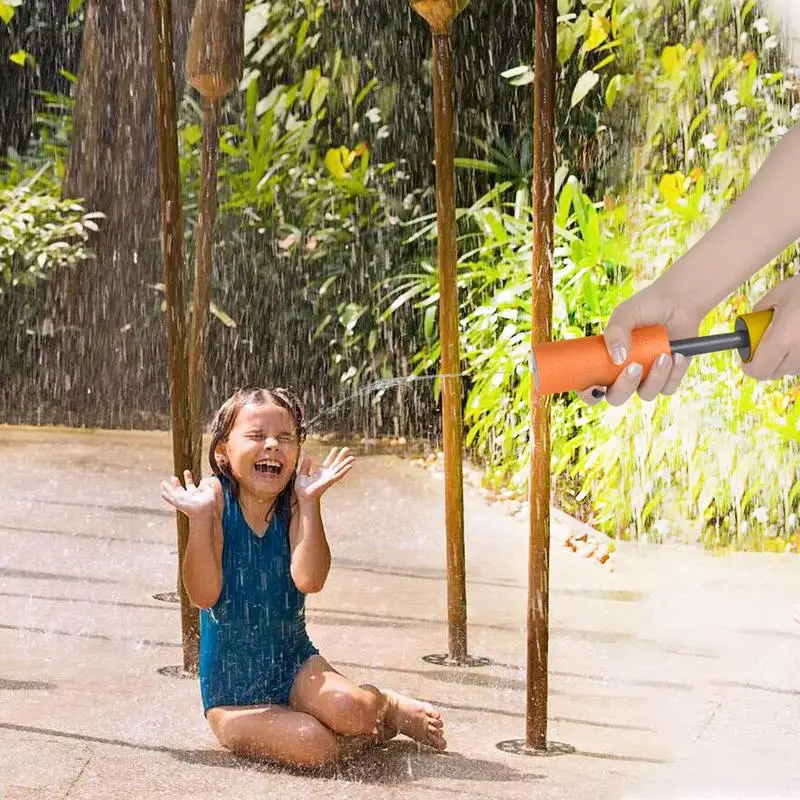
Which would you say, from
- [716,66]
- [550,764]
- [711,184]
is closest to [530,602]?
[550,764]

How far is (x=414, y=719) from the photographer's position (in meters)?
1.93

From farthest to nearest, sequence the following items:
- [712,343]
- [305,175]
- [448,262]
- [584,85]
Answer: [305,175]
[584,85]
[448,262]
[712,343]

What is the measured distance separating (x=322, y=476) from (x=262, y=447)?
0.09m

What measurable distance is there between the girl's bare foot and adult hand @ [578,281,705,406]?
0.83m

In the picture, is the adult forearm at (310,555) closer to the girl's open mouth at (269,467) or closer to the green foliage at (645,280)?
the girl's open mouth at (269,467)

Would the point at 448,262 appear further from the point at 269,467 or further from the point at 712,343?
the point at 712,343

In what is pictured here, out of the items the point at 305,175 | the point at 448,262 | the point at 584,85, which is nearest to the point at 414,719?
the point at 448,262

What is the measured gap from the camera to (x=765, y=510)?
4055 mm

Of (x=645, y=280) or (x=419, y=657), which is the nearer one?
(x=419, y=657)

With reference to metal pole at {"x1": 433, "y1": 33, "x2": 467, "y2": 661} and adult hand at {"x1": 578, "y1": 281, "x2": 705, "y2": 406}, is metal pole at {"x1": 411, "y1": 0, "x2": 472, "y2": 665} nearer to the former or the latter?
metal pole at {"x1": 433, "y1": 33, "x2": 467, "y2": 661}

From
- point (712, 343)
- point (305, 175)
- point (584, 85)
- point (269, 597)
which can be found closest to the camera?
point (712, 343)

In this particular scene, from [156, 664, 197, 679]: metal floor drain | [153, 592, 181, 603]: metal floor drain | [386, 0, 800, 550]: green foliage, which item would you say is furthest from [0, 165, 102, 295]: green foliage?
[156, 664, 197, 679]: metal floor drain

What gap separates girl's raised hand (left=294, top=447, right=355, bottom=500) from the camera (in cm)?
190

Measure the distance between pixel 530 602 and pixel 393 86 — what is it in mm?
4173
